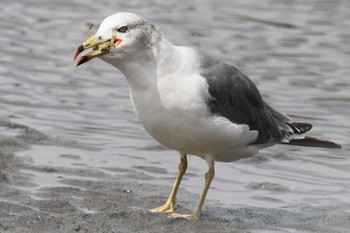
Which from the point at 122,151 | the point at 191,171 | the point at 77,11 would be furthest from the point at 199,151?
the point at 77,11

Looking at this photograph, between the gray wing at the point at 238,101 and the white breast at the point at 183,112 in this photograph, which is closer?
the white breast at the point at 183,112

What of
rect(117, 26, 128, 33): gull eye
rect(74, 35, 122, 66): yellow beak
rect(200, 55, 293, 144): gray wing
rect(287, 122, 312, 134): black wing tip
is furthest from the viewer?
rect(287, 122, 312, 134): black wing tip

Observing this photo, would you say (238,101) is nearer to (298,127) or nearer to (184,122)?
(184,122)

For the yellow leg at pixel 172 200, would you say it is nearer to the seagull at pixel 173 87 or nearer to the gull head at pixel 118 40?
the seagull at pixel 173 87

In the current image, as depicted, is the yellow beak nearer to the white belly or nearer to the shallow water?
the white belly

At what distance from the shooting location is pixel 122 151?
9.83 meters

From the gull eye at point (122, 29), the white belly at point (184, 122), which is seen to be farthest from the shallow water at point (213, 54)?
the gull eye at point (122, 29)

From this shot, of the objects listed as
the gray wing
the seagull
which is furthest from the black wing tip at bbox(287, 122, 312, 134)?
the seagull

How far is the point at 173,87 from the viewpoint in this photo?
7109mm

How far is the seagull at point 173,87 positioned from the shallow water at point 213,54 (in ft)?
3.39

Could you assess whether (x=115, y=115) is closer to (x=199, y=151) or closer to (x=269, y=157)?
(x=269, y=157)

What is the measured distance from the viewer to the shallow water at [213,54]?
29.7 feet

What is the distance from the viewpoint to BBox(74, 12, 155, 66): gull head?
22.8 ft

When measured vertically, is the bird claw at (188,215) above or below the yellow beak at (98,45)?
below
